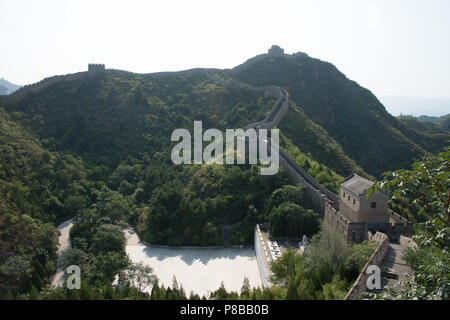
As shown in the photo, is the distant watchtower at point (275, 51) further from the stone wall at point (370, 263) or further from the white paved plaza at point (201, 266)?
the stone wall at point (370, 263)

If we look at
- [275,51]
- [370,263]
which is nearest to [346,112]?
[275,51]

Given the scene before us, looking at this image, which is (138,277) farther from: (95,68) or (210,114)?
(95,68)

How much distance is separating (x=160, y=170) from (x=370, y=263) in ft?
93.8

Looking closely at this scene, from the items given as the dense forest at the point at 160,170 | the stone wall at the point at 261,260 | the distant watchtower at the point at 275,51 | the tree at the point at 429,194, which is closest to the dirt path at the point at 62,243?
the dense forest at the point at 160,170

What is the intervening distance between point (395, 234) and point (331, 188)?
894cm

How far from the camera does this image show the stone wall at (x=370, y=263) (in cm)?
1282

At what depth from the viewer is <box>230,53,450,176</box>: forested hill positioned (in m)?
51.3

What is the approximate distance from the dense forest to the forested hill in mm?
307

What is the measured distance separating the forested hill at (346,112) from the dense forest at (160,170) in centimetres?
31

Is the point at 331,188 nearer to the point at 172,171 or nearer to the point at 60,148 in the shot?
the point at 172,171

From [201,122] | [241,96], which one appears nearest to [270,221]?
[201,122]

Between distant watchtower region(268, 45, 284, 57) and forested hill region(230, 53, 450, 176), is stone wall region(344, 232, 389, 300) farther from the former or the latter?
distant watchtower region(268, 45, 284, 57)

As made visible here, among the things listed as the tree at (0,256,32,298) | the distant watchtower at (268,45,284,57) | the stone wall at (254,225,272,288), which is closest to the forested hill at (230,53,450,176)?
the distant watchtower at (268,45,284,57)

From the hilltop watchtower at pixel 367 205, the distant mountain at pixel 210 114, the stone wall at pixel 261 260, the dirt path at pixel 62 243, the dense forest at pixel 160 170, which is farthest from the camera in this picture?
the distant mountain at pixel 210 114
